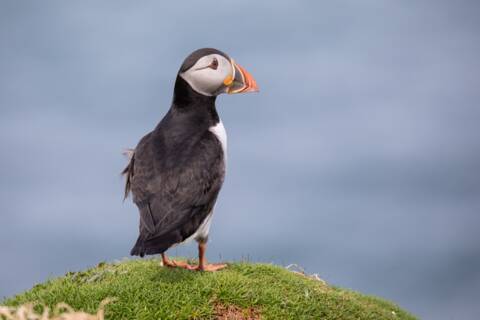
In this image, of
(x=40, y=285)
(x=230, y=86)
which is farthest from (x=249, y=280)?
(x=40, y=285)

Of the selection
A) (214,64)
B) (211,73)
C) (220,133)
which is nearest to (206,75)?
(211,73)

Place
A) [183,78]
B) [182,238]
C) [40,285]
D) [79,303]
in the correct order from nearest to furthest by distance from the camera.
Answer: [182,238], [79,303], [183,78], [40,285]

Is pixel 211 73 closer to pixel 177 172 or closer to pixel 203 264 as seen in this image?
pixel 177 172

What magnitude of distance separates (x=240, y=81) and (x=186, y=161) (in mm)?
1415

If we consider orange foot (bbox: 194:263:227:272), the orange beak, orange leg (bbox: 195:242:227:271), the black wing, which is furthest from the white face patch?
orange foot (bbox: 194:263:227:272)

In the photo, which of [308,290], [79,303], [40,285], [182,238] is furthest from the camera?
[40,285]

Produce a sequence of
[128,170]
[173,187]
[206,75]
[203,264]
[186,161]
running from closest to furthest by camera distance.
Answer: [173,187] < [186,161] < [206,75] < [203,264] < [128,170]

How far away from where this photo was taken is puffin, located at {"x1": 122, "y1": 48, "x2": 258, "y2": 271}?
6.66 meters

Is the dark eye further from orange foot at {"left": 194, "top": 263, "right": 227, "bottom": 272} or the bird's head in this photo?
orange foot at {"left": 194, "top": 263, "right": 227, "bottom": 272}

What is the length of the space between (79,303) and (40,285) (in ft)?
6.55

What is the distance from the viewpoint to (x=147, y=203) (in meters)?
6.89

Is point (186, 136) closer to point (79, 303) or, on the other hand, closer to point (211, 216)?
point (211, 216)

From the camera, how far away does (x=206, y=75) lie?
24.9ft

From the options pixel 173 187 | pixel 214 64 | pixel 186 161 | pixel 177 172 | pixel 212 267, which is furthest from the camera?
pixel 212 267
